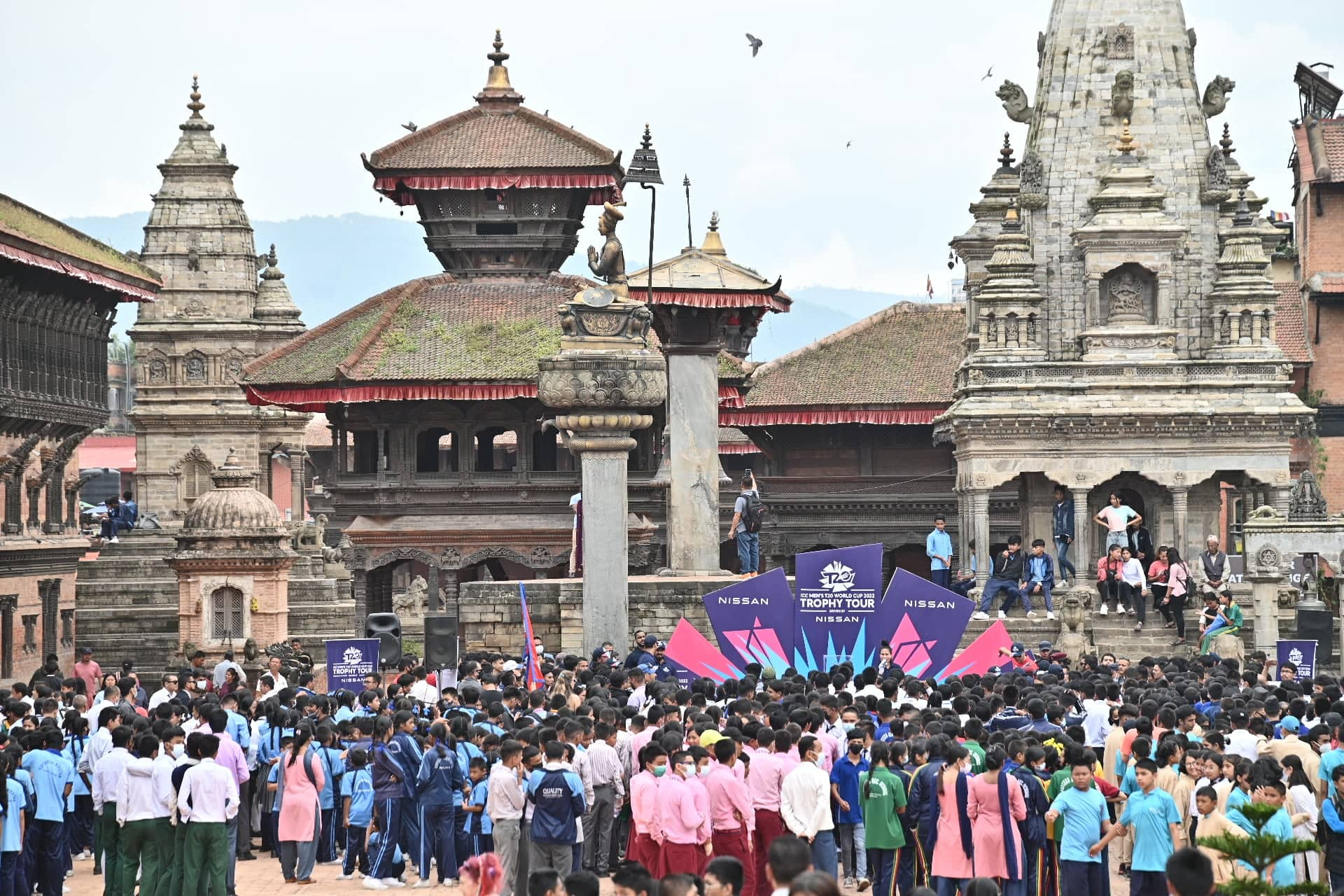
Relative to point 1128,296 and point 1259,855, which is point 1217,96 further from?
point 1259,855

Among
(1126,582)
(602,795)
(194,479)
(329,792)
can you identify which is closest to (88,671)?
(329,792)

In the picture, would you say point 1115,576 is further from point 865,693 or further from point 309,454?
point 309,454

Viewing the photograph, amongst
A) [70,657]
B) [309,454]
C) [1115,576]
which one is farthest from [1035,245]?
[309,454]

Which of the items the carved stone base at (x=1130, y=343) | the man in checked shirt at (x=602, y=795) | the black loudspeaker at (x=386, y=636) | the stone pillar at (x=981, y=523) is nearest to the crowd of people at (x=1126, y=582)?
the stone pillar at (x=981, y=523)

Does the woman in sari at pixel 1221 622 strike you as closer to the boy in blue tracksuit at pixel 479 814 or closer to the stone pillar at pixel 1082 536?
the stone pillar at pixel 1082 536

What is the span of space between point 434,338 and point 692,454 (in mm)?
15687

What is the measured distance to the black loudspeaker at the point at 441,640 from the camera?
28719mm

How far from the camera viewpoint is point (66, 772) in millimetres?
20500

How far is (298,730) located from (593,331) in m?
11.1

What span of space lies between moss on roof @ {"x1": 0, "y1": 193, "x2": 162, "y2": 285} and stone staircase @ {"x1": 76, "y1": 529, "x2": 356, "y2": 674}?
22.4ft

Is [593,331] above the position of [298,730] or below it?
above

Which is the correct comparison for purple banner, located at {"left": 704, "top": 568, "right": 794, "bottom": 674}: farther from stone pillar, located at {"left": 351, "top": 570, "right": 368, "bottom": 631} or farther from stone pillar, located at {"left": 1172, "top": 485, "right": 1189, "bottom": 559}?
stone pillar, located at {"left": 351, "top": 570, "right": 368, "bottom": 631}

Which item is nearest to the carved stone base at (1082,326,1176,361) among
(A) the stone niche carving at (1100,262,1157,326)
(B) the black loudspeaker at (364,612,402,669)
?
(A) the stone niche carving at (1100,262,1157,326)

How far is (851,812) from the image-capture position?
20.0 m
